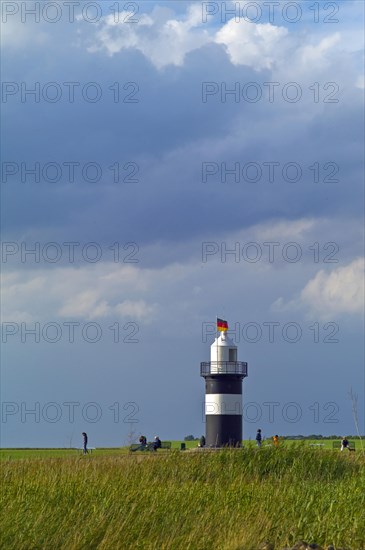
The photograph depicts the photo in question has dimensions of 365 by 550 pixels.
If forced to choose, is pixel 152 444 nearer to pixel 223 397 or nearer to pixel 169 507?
pixel 223 397

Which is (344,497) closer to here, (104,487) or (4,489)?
(104,487)

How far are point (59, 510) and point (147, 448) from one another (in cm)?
2656

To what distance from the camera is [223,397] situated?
36.8 m

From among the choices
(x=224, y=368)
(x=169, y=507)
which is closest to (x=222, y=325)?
(x=224, y=368)

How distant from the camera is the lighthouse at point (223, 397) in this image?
119 feet

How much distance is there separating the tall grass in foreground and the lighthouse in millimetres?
16148

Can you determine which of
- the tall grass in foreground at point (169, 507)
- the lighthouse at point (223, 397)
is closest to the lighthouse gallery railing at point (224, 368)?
the lighthouse at point (223, 397)

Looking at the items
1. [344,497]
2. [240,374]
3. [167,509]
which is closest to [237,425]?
[240,374]

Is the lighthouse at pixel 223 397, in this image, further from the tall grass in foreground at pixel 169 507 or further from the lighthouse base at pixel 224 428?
the tall grass in foreground at pixel 169 507

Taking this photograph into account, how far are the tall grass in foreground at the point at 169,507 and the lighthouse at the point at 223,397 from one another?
1615 cm

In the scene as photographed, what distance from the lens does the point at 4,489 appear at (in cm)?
1486

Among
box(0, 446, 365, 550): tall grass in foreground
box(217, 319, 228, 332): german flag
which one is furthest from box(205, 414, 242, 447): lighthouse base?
box(0, 446, 365, 550): tall grass in foreground

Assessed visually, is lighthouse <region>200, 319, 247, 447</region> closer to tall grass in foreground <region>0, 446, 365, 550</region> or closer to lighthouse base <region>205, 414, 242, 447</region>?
lighthouse base <region>205, 414, 242, 447</region>

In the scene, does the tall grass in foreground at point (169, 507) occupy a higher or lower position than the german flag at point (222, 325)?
lower
